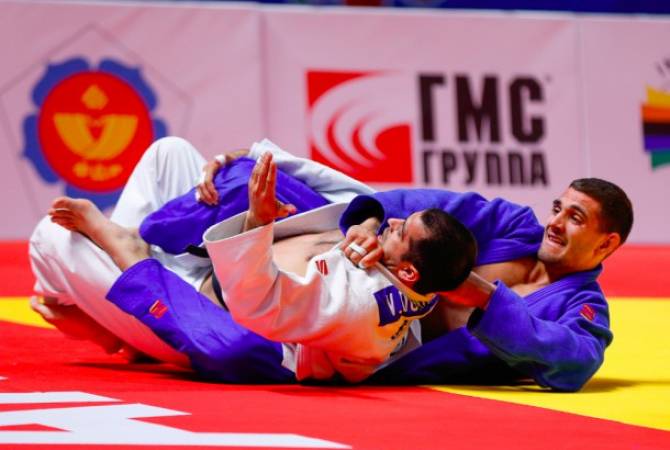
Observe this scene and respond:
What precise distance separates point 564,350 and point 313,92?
4670 mm

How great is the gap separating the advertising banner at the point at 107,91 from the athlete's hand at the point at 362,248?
13.4 ft

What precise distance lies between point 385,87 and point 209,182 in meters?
4.14

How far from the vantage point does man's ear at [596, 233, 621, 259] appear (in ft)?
13.7

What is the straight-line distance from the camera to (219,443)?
8.97 ft

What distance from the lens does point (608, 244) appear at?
421 cm

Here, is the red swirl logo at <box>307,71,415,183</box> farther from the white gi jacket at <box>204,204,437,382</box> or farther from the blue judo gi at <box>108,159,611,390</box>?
the white gi jacket at <box>204,204,437,382</box>

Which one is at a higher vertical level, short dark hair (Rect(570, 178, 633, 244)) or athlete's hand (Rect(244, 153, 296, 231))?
athlete's hand (Rect(244, 153, 296, 231))

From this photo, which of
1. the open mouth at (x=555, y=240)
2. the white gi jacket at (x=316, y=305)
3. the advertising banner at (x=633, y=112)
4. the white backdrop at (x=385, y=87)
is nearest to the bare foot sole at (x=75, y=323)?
the white gi jacket at (x=316, y=305)

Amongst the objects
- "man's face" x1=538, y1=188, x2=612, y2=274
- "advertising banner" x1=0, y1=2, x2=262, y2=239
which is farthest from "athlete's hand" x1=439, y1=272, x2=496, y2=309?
"advertising banner" x1=0, y1=2, x2=262, y2=239

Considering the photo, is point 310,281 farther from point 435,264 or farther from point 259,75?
point 259,75

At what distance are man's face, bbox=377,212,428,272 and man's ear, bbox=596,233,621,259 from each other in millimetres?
797

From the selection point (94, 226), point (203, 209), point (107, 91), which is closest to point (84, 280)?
point (94, 226)

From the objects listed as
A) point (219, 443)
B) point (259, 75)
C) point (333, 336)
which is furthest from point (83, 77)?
point (219, 443)

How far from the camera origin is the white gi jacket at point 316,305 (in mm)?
3418
